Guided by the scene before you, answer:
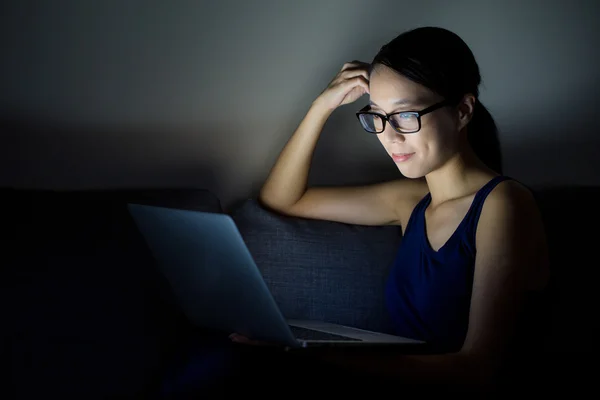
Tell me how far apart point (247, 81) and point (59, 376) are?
971 mm

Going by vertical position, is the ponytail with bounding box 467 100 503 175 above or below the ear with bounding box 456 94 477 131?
below

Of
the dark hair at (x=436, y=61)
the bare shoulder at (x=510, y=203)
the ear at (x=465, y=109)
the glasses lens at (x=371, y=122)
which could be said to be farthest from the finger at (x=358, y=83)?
the bare shoulder at (x=510, y=203)

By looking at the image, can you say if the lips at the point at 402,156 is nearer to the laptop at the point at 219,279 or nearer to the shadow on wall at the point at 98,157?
the laptop at the point at 219,279

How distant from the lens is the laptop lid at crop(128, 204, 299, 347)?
119 cm

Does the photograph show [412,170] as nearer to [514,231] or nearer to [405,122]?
[405,122]

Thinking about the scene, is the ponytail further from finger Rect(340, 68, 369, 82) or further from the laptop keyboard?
the laptop keyboard

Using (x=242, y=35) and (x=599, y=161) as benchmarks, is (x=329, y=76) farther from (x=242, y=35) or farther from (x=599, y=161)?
(x=599, y=161)

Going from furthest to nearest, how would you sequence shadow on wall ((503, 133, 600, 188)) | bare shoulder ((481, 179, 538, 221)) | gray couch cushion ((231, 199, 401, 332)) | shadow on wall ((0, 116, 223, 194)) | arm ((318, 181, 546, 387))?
shadow on wall ((503, 133, 600, 188)) → shadow on wall ((0, 116, 223, 194)) → gray couch cushion ((231, 199, 401, 332)) → bare shoulder ((481, 179, 538, 221)) → arm ((318, 181, 546, 387))

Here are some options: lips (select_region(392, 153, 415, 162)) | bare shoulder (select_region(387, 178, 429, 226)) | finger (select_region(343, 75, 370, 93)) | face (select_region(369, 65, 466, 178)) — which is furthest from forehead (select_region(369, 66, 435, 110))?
bare shoulder (select_region(387, 178, 429, 226))

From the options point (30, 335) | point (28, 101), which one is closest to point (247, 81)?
point (28, 101)

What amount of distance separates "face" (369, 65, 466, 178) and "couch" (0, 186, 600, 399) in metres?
0.34

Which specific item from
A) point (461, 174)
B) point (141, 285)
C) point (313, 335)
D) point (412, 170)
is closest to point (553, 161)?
point (461, 174)

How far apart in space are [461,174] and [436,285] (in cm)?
26

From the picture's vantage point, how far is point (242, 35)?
2051 millimetres
